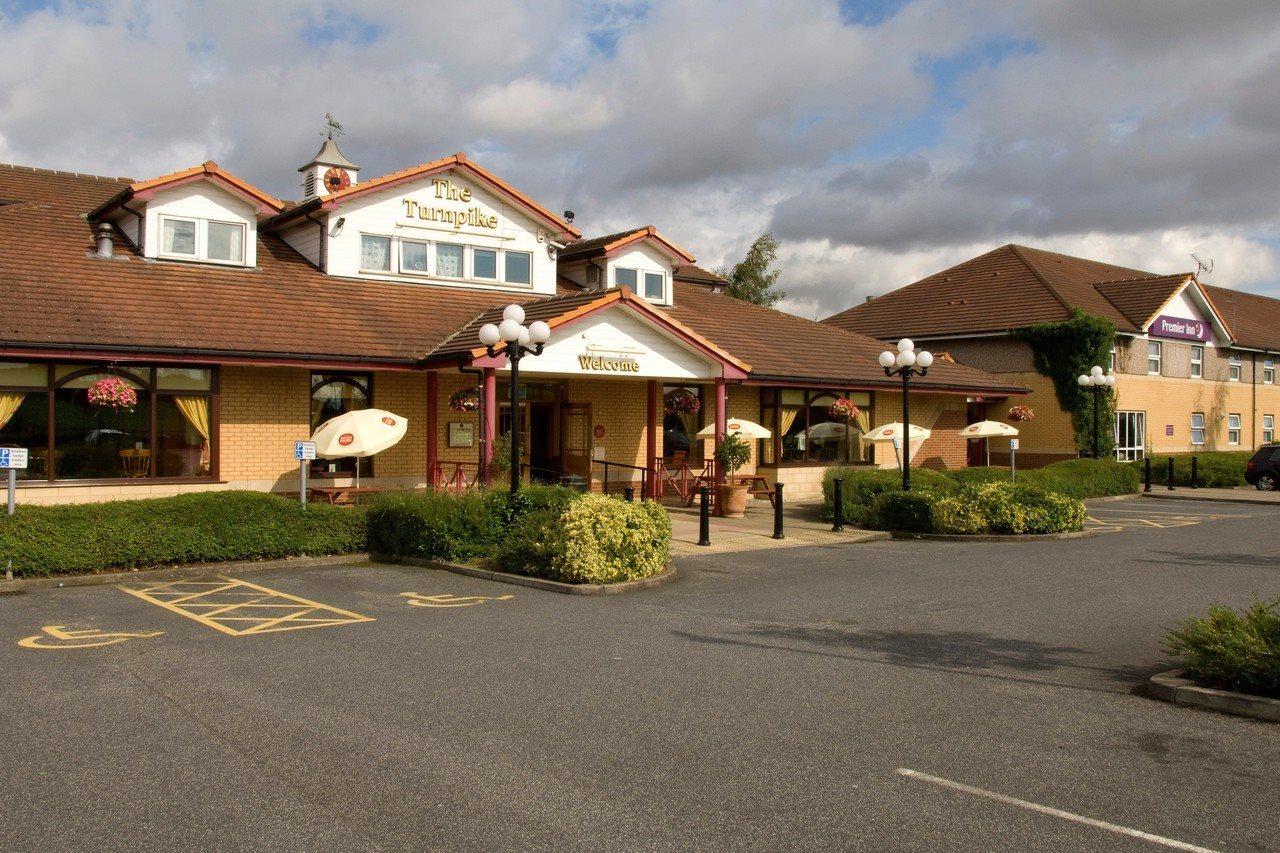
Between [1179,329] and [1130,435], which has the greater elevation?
[1179,329]

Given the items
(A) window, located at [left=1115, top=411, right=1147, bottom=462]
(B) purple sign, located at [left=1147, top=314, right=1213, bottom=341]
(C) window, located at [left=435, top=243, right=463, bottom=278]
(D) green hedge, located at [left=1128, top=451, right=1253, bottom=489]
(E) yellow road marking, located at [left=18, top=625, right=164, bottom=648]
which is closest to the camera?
(E) yellow road marking, located at [left=18, top=625, right=164, bottom=648]

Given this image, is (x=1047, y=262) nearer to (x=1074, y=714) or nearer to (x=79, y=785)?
(x=1074, y=714)

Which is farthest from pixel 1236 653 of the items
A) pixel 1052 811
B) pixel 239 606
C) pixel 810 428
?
pixel 810 428

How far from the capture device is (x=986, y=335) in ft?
116

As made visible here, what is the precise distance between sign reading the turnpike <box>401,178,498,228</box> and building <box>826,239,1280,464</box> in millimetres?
18004

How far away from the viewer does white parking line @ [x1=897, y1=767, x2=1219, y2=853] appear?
4.87m

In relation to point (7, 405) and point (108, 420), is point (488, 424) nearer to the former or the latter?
point (108, 420)

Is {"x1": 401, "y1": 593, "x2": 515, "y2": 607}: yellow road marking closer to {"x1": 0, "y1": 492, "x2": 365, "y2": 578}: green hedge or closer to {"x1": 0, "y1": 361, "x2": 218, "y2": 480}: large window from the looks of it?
{"x1": 0, "y1": 492, "x2": 365, "y2": 578}: green hedge

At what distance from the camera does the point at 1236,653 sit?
734 centimetres

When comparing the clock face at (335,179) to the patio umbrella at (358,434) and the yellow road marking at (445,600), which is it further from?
the yellow road marking at (445,600)

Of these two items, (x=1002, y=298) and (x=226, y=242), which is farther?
(x=1002, y=298)

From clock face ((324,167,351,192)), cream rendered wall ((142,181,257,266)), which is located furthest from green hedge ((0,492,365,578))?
clock face ((324,167,351,192))

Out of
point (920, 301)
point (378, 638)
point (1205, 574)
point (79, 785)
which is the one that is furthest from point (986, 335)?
point (79, 785)

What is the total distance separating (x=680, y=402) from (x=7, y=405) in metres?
13.1
